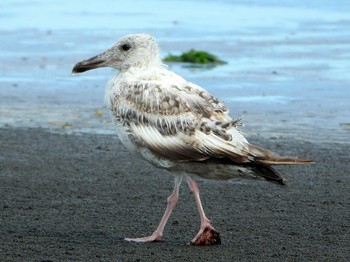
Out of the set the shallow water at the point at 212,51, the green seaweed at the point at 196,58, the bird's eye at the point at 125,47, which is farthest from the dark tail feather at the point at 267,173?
the green seaweed at the point at 196,58

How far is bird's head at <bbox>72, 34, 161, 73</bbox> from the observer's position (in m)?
9.41

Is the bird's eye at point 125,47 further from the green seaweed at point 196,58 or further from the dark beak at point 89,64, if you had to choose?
the green seaweed at point 196,58

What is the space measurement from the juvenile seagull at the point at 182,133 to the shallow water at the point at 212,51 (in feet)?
17.0

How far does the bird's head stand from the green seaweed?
11353 mm

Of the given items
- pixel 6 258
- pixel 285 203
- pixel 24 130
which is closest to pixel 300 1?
pixel 24 130

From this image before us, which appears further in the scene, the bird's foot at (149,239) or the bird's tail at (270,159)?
the bird's foot at (149,239)

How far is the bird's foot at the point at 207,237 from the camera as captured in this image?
8.80m

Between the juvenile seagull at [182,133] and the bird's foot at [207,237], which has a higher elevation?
the juvenile seagull at [182,133]

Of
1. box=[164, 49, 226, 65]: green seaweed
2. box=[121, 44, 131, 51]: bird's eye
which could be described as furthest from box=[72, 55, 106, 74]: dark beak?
box=[164, 49, 226, 65]: green seaweed

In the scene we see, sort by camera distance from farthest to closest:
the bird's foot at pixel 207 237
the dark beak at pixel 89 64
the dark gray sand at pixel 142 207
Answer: the dark beak at pixel 89 64 → the bird's foot at pixel 207 237 → the dark gray sand at pixel 142 207

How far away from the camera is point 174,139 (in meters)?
8.79

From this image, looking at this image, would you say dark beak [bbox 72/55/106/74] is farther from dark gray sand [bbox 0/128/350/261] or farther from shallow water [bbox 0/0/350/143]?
shallow water [bbox 0/0/350/143]

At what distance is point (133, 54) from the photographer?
943cm

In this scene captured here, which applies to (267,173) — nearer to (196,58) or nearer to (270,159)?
A: (270,159)
